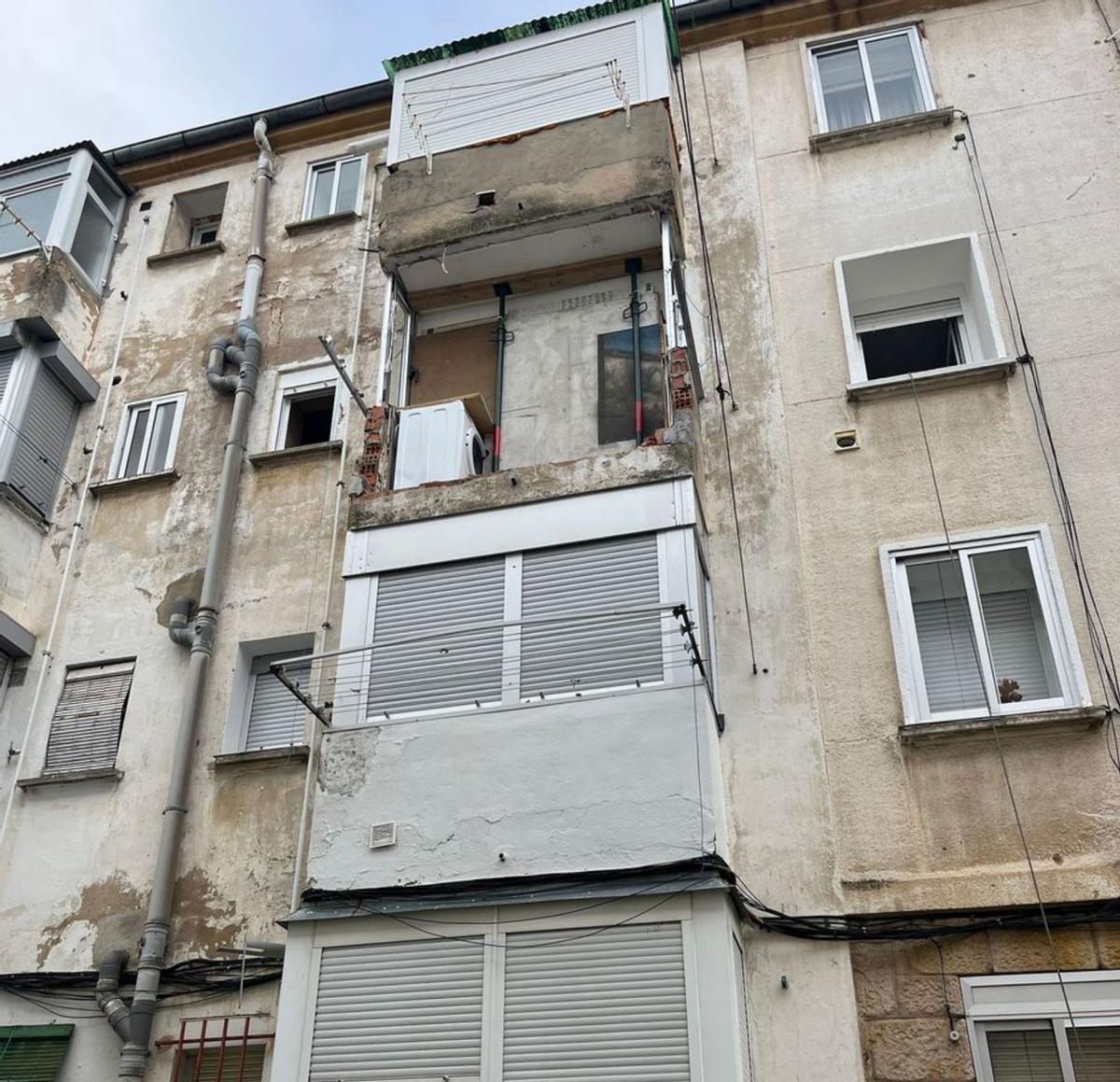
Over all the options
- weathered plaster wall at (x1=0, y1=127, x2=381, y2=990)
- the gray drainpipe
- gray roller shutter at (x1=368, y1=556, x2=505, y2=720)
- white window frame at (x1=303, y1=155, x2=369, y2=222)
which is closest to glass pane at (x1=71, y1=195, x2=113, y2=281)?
weathered plaster wall at (x1=0, y1=127, x2=381, y2=990)

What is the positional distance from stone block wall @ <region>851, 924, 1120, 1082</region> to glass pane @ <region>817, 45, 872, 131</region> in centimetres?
901

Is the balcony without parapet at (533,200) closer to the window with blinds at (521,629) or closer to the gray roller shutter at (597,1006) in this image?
the window with blinds at (521,629)

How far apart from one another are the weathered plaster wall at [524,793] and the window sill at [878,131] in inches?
277

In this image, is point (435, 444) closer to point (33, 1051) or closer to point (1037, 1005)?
point (33, 1051)

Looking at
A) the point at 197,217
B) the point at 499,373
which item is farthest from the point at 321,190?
the point at 499,373

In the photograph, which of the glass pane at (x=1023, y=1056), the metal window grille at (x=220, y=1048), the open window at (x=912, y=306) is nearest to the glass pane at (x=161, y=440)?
the metal window grille at (x=220, y=1048)

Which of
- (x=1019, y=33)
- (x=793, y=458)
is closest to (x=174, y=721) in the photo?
(x=793, y=458)

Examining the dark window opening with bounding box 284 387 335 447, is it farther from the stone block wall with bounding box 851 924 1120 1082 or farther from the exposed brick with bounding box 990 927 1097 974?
the exposed brick with bounding box 990 927 1097 974

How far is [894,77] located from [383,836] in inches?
410

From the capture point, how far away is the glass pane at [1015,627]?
9.64 meters

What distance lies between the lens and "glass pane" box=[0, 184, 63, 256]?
48.8 ft

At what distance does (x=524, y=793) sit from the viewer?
9203 mm

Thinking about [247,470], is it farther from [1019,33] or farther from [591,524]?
[1019,33]

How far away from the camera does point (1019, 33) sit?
13.1 m
